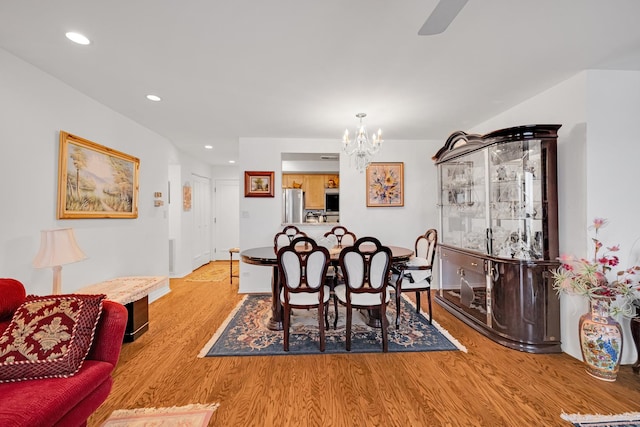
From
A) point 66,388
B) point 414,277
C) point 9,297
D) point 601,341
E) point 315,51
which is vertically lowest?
point 601,341

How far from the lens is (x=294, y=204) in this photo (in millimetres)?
6285

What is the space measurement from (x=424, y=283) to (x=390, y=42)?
2.41m

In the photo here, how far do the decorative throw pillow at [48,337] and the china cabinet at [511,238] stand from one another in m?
3.26

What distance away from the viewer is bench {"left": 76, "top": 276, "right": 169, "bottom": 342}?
103 inches

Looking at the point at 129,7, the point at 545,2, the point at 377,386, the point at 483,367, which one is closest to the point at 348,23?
the point at 545,2

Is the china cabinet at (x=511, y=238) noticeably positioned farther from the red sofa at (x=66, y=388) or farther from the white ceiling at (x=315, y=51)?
the red sofa at (x=66, y=388)

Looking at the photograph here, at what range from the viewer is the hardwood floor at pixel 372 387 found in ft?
5.76

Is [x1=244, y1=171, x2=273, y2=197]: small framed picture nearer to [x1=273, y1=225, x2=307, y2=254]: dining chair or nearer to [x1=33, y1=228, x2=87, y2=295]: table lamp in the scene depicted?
[x1=273, y1=225, x2=307, y2=254]: dining chair

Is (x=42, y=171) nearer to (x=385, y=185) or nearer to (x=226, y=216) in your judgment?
(x=385, y=185)

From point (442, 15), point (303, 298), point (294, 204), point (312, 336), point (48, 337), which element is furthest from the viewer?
point (294, 204)

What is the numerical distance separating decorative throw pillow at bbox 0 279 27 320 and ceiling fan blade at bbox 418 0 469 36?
270cm

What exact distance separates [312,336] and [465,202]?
242 centimetres

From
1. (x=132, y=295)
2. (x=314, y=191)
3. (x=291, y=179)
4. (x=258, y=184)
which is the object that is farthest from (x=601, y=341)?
(x=291, y=179)

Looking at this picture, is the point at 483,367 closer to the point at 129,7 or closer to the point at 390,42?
the point at 390,42
